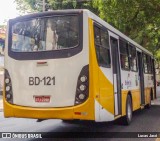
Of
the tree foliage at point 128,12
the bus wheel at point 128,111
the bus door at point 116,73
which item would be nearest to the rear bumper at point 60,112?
the bus door at point 116,73

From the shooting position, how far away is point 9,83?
925 centimetres

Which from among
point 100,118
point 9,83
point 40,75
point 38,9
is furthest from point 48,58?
point 38,9

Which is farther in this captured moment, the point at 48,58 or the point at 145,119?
the point at 145,119

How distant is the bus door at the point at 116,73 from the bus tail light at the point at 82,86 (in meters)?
2.25

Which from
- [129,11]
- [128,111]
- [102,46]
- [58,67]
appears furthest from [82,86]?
[129,11]

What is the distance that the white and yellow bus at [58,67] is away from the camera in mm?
8602

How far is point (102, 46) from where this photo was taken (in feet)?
31.9

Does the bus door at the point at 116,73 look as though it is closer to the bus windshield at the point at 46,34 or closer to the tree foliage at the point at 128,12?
the bus windshield at the point at 46,34

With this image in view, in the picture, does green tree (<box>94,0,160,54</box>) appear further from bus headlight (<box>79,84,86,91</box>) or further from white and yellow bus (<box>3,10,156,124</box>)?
bus headlight (<box>79,84,86,91</box>)

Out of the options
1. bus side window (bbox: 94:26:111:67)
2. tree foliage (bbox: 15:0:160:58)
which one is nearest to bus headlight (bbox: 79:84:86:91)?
bus side window (bbox: 94:26:111:67)

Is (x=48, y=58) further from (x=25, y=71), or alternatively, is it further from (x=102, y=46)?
(x=102, y=46)

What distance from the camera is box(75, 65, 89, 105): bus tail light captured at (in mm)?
8516

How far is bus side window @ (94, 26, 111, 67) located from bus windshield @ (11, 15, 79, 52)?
2.13ft

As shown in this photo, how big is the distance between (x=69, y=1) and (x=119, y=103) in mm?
18017
